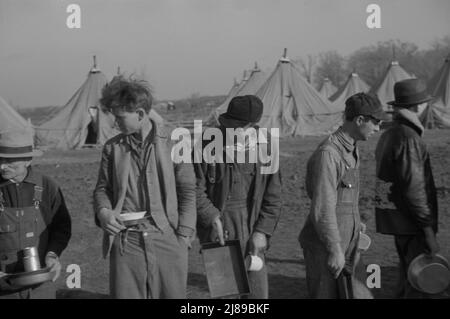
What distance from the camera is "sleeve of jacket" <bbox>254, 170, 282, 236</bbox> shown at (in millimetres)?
3309

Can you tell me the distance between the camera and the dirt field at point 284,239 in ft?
16.0

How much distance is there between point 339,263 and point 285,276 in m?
2.12

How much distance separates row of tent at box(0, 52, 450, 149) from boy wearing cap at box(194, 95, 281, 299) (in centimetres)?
1333

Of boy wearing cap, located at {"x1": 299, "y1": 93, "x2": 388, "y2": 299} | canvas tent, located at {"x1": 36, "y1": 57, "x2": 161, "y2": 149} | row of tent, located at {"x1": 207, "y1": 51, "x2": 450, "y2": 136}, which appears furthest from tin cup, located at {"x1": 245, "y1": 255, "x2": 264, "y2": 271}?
row of tent, located at {"x1": 207, "y1": 51, "x2": 450, "y2": 136}

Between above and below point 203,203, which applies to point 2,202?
above

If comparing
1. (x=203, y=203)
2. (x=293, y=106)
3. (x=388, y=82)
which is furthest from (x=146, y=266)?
(x=388, y=82)

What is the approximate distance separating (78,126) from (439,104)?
11.8 m

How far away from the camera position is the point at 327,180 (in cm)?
311

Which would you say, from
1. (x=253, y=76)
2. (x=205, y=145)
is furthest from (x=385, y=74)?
(x=205, y=145)

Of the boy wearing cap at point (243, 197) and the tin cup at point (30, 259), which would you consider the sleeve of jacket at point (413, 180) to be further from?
the tin cup at point (30, 259)

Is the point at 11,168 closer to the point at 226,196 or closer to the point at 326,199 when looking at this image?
the point at 226,196

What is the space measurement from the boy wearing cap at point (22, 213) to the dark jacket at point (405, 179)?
1.93 meters

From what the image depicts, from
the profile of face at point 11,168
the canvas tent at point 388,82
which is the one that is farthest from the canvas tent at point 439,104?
the profile of face at point 11,168

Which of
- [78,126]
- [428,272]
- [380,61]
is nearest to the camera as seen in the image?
[428,272]
